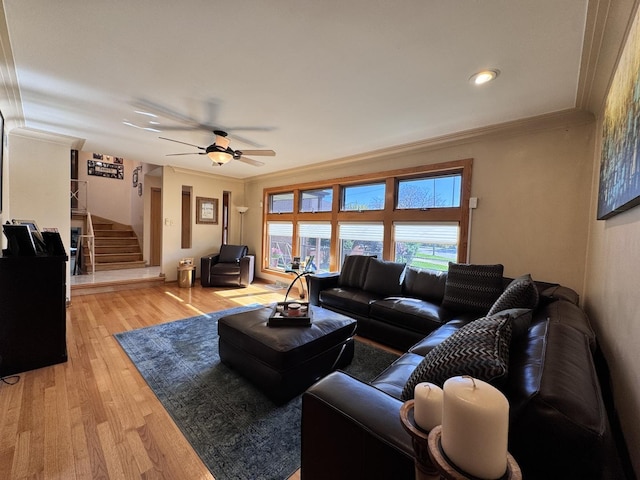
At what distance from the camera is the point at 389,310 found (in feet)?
9.20

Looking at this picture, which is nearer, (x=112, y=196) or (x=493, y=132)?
(x=493, y=132)

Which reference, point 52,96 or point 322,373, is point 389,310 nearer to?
point 322,373

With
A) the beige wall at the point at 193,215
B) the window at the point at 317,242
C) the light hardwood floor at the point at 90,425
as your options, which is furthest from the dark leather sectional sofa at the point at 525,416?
the beige wall at the point at 193,215

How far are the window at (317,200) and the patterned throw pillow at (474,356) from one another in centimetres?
383

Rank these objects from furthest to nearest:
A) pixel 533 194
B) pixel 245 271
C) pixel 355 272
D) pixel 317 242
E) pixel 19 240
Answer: pixel 245 271 → pixel 317 242 → pixel 355 272 → pixel 533 194 → pixel 19 240

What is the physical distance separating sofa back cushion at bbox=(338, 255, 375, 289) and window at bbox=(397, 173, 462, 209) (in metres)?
0.98

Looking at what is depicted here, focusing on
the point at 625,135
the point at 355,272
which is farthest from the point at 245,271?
the point at 625,135

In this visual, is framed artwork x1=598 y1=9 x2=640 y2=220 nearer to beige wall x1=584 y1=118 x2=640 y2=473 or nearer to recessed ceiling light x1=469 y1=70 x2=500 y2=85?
beige wall x1=584 y1=118 x2=640 y2=473

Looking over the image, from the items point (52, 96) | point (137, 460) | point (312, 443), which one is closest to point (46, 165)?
point (52, 96)

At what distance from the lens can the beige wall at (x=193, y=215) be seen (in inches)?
214

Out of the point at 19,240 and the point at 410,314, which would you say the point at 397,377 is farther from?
the point at 19,240

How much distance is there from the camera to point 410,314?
2.64m

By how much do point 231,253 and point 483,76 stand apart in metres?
5.21

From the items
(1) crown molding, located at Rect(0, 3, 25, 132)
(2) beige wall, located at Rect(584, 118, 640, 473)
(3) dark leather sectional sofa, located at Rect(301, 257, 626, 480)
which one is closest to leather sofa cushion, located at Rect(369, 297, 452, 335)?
(3) dark leather sectional sofa, located at Rect(301, 257, 626, 480)
